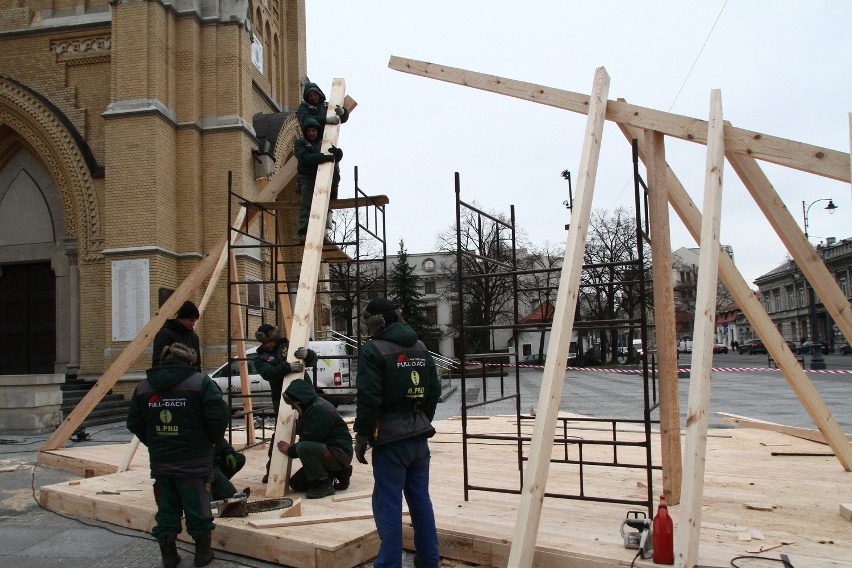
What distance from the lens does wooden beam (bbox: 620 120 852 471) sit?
571cm

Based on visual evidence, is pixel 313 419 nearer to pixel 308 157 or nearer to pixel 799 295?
pixel 308 157

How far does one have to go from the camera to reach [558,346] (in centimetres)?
449

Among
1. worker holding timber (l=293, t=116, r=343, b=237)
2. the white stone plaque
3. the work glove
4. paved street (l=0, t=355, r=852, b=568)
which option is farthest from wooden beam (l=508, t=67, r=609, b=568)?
the white stone plaque

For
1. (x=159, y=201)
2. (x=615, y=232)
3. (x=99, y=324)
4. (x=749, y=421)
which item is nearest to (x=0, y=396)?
(x=99, y=324)

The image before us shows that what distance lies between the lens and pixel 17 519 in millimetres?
6352

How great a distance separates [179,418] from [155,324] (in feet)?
12.8

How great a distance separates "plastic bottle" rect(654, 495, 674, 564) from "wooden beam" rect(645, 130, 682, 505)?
4.43 ft

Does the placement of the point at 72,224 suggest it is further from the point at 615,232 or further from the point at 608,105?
the point at 615,232

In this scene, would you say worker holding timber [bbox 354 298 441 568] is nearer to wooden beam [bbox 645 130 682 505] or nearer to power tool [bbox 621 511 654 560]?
power tool [bbox 621 511 654 560]

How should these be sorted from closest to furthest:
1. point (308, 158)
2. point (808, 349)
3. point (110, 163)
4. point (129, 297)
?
point (308, 158), point (129, 297), point (110, 163), point (808, 349)

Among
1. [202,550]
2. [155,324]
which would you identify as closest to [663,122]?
[202,550]

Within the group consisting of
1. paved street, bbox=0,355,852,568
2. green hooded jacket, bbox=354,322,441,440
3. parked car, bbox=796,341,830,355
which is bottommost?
parked car, bbox=796,341,830,355

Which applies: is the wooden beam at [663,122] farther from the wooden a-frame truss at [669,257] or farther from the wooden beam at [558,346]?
the wooden beam at [558,346]

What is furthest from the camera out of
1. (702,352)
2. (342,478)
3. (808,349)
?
(808,349)
